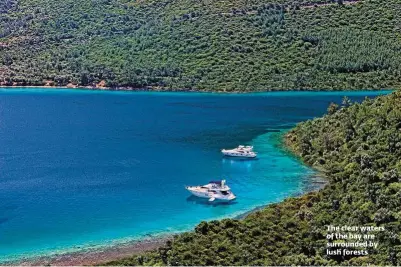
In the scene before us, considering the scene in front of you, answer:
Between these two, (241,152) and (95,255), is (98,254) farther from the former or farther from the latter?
(241,152)

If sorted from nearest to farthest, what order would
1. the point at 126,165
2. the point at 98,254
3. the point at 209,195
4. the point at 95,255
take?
1. the point at 95,255
2. the point at 98,254
3. the point at 209,195
4. the point at 126,165

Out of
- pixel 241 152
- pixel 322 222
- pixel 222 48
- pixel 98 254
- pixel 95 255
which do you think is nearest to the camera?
pixel 322 222

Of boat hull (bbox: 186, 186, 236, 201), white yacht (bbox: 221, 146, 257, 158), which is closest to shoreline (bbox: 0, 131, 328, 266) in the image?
boat hull (bbox: 186, 186, 236, 201)

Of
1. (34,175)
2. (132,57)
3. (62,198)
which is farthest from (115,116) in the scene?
(132,57)

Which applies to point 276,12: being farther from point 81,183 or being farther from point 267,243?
Answer: point 267,243

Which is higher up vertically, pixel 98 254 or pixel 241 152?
pixel 241 152

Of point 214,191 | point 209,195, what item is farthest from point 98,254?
point 214,191

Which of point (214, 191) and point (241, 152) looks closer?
point (214, 191)
